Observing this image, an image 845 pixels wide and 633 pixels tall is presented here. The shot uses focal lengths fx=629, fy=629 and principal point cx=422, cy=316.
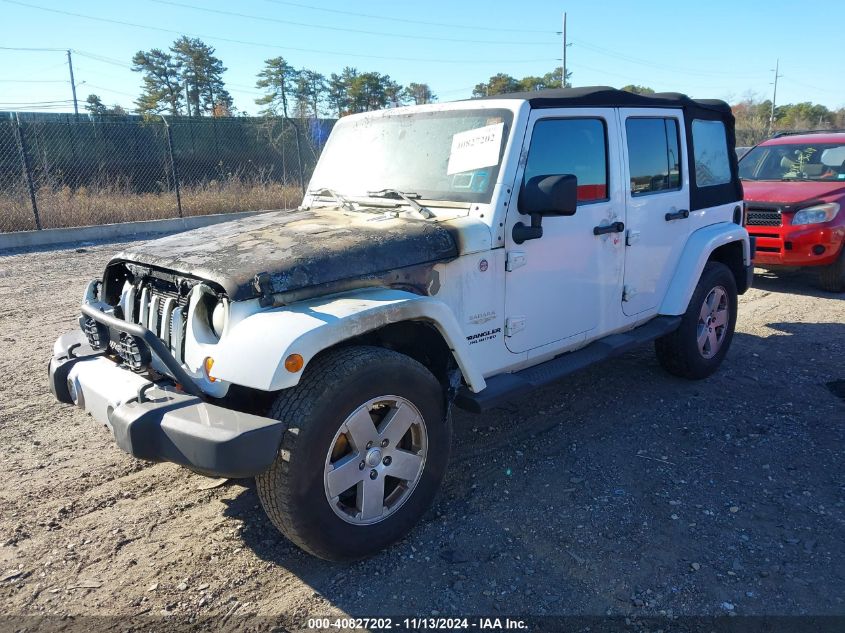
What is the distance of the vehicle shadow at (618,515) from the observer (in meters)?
2.67

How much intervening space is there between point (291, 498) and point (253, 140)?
20.7 m

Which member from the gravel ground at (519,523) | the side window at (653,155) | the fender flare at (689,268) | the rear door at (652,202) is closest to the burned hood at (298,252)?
the gravel ground at (519,523)

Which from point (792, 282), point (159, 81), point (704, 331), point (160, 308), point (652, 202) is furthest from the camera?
point (159, 81)

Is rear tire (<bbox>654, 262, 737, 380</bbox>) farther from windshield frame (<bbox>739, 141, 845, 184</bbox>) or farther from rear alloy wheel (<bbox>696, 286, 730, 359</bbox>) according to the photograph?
windshield frame (<bbox>739, 141, 845, 184</bbox>)

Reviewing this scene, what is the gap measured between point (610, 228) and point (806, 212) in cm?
537

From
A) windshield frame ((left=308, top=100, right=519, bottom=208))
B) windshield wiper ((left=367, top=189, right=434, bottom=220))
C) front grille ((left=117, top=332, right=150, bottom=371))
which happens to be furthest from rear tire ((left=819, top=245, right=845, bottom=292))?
front grille ((left=117, top=332, right=150, bottom=371))

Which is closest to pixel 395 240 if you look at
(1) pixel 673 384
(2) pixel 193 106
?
(1) pixel 673 384

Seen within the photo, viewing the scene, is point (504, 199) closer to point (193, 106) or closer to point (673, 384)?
point (673, 384)

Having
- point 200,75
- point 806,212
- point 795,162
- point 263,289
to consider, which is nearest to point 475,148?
point 263,289

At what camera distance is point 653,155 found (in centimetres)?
439

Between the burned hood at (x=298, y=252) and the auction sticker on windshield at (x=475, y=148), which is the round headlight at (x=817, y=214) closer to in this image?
the auction sticker on windshield at (x=475, y=148)

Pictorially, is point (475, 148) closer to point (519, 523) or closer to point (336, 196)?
point (336, 196)

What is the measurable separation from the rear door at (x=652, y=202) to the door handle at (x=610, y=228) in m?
0.12

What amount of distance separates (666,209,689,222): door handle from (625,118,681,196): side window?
0.17m
